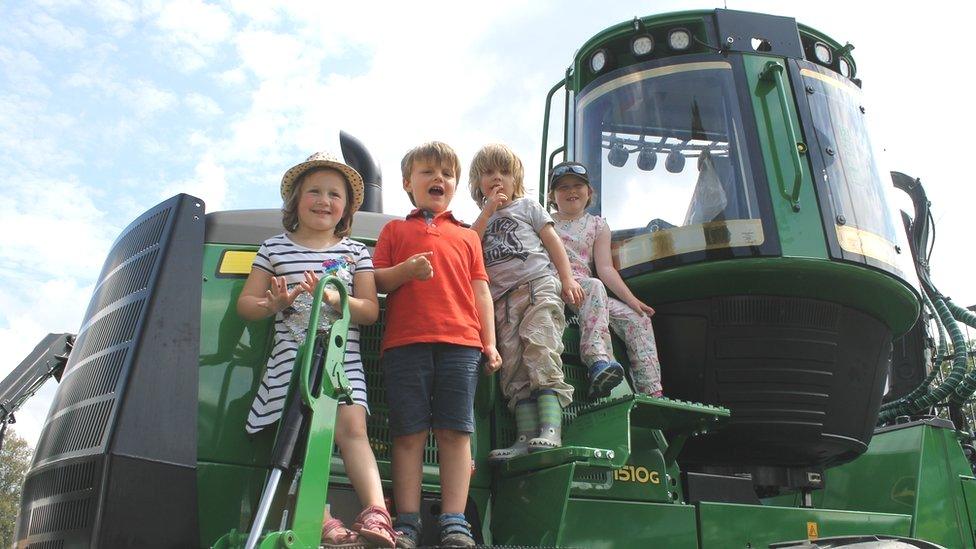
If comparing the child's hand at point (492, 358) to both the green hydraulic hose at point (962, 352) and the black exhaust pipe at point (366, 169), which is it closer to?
the black exhaust pipe at point (366, 169)

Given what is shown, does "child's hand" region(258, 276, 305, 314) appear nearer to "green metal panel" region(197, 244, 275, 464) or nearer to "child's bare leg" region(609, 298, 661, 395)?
"green metal panel" region(197, 244, 275, 464)

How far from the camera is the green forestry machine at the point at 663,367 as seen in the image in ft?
8.91

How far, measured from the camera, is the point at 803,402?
400 centimetres

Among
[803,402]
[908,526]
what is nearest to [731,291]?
[803,402]

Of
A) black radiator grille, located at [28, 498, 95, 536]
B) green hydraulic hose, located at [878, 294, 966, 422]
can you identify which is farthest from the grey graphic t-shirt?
green hydraulic hose, located at [878, 294, 966, 422]

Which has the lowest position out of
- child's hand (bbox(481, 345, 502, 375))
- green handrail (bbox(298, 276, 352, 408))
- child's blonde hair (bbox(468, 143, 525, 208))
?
green handrail (bbox(298, 276, 352, 408))

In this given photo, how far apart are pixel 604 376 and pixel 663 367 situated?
0.69 metres

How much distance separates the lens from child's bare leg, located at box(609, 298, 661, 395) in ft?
12.8

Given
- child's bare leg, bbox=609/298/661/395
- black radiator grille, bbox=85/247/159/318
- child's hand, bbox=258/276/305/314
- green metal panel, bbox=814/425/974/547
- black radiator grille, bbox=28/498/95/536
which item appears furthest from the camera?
green metal panel, bbox=814/425/974/547

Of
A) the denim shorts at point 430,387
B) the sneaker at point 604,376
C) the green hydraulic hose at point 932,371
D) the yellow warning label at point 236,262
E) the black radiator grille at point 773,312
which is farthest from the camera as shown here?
the green hydraulic hose at point 932,371

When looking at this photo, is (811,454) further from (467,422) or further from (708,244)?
(467,422)

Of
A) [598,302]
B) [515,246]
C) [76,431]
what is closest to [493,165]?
[515,246]

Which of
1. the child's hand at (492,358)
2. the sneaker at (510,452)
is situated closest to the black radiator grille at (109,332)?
the child's hand at (492,358)

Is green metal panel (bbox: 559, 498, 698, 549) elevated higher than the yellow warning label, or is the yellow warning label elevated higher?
the yellow warning label
